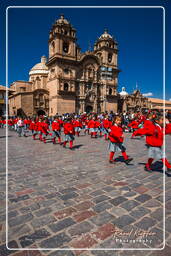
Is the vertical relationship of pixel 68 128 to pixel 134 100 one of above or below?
below

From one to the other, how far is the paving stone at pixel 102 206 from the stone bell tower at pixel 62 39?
36442 millimetres

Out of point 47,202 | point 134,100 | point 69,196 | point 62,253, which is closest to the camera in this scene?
point 62,253

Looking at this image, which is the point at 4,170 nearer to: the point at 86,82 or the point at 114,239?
the point at 114,239

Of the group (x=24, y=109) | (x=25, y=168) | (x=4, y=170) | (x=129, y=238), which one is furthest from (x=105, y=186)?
(x=24, y=109)

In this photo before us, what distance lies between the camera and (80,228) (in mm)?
2527

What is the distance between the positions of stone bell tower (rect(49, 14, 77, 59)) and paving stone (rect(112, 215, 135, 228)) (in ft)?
121

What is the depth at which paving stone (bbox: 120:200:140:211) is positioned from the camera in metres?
3.08

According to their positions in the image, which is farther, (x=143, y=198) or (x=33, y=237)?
(x=143, y=198)

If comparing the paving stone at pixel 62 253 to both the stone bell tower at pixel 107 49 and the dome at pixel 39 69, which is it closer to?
the stone bell tower at pixel 107 49

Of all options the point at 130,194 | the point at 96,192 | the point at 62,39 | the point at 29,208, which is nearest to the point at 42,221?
the point at 29,208

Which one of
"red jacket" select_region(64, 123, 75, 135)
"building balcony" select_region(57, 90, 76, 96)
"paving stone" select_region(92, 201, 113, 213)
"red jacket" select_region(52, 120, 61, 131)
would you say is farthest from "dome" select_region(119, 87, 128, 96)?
"paving stone" select_region(92, 201, 113, 213)

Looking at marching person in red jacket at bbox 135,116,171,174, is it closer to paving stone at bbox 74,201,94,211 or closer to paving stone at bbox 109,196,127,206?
paving stone at bbox 109,196,127,206

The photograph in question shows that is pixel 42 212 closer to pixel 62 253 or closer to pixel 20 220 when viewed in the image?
pixel 20 220

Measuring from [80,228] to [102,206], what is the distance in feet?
2.42
